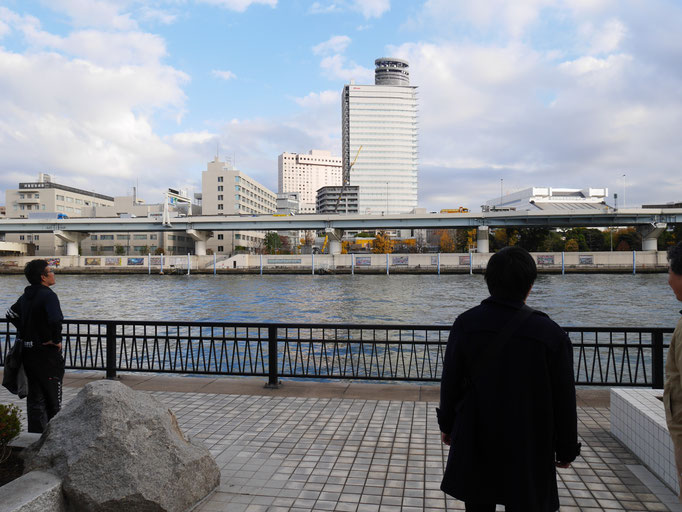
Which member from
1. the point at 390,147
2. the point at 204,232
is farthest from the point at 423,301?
the point at 390,147

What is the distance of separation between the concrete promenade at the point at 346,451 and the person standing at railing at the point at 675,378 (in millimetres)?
1781

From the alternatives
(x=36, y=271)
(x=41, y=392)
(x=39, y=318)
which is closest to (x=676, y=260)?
(x=39, y=318)

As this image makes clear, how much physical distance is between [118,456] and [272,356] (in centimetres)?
422

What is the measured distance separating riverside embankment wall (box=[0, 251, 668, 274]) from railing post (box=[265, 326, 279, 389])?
215 ft

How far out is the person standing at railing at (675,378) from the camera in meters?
2.41

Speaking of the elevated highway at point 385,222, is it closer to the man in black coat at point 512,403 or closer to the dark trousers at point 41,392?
the dark trousers at point 41,392

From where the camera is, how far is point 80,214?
120 m

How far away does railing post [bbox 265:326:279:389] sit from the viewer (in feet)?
25.1

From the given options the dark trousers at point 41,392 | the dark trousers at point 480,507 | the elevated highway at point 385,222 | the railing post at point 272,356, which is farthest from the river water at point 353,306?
the elevated highway at point 385,222

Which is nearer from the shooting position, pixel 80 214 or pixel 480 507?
pixel 480 507

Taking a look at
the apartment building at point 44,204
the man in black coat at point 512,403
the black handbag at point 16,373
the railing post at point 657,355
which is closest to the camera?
the man in black coat at point 512,403

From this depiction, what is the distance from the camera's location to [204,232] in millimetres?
84250

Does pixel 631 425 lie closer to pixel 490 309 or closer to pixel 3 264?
pixel 490 309

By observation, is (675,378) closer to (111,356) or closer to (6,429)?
(6,429)
